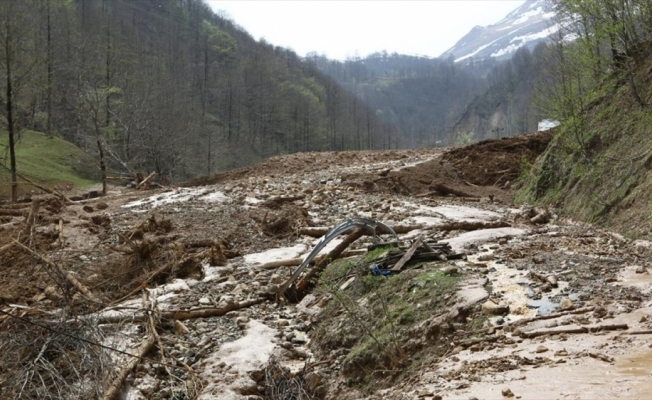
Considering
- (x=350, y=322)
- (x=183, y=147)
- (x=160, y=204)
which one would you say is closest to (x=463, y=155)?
(x=160, y=204)

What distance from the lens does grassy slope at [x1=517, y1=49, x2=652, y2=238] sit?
6734 millimetres

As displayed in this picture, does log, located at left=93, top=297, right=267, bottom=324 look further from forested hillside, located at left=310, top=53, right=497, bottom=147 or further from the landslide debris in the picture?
forested hillside, located at left=310, top=53, right=497, bottom=147

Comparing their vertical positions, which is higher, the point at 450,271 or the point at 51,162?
the point at 51,162

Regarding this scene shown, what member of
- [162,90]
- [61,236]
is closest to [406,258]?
[61,236]

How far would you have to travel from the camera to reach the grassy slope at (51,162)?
20.8 metres

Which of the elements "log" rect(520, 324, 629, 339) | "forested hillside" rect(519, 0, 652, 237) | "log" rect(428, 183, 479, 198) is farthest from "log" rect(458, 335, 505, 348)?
"log" rect(428, 183, 479, 198)

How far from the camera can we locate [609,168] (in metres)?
7.96

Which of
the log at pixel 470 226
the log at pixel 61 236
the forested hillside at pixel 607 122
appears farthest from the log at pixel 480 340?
the log at pixel 61 236

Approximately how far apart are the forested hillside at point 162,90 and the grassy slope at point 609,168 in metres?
14.5

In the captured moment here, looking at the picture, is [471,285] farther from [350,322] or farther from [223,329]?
[223,329]

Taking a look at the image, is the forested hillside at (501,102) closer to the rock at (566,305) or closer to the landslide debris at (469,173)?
the landslide debris at (469,173)

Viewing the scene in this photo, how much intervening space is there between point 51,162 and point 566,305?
24.9 metres

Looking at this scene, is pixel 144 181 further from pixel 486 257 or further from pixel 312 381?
pixel 312 381

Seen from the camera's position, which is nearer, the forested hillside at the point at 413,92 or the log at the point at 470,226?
Answer: the log at the point at 470,226
